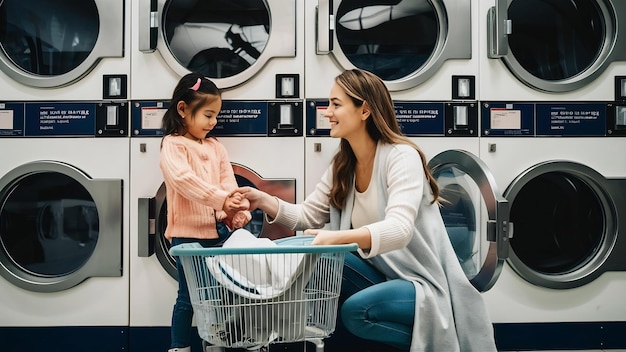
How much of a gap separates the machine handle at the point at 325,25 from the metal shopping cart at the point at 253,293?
3.96ft

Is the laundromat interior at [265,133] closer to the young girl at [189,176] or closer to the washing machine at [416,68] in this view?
the washing machine at [416,68]

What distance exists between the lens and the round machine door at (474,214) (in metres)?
2.05

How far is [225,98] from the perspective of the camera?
238 cm

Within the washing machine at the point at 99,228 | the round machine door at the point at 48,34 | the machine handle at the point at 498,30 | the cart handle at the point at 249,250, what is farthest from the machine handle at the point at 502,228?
the round machine door at the point at 48,34

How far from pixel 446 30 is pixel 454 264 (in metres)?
1.24

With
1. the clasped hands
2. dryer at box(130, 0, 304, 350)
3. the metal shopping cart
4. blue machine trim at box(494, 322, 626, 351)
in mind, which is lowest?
blue machine trim at box(494, 322, 626, 351)

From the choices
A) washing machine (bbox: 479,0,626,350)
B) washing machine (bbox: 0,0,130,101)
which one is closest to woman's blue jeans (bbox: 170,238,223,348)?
washing machine (bbox: 0,0,130,101)

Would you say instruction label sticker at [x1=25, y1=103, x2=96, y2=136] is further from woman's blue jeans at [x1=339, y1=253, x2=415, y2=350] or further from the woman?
woman's blue jeans at [x1=339, y1=253, x2=415, y2=350]

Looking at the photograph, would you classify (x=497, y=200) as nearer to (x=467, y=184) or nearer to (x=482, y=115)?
(x=467, y=184)

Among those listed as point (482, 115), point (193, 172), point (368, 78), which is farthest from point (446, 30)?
point (193, 172)

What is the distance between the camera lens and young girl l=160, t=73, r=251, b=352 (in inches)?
79.4

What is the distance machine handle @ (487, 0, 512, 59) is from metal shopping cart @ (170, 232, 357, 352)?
1.48 m

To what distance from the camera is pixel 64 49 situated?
2.51 m

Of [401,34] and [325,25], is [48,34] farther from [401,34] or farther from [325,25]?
[401,34]
